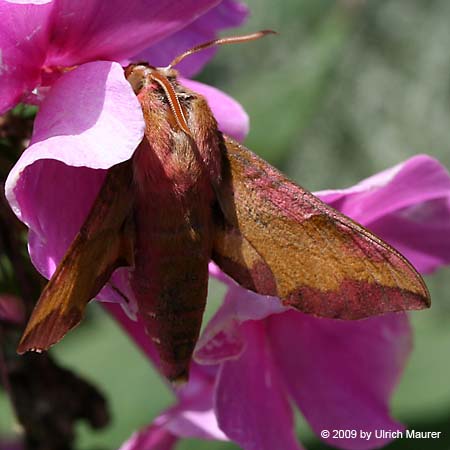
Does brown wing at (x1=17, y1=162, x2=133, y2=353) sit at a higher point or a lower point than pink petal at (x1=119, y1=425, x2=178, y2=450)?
higher

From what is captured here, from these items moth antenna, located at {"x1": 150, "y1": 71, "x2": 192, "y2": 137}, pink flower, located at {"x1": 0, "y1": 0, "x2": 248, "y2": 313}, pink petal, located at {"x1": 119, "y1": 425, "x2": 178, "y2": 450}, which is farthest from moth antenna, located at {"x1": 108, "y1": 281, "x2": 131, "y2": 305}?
pink petal, located at {"x1": 119, "y1": 425, "x2": 178, "y2": 450}

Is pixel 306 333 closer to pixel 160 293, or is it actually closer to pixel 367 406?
pixel 367 406

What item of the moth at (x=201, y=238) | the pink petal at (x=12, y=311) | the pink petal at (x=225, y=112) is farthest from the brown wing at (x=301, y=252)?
the pink petal at (x=12, y=311)

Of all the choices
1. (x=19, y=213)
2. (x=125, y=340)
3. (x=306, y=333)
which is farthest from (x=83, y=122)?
(x=125, y=340)

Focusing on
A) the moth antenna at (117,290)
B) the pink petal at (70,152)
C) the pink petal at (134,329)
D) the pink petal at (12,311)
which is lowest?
the pink petal at (134,329)

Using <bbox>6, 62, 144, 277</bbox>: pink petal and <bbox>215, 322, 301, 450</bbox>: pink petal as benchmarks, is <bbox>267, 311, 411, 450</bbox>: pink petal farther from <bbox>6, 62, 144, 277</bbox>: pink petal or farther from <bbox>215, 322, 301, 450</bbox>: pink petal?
<bbox>6, 62, 144, 277</bbox>: pink petal

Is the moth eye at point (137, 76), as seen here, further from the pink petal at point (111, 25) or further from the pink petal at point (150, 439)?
the pink petal at point (150, 439)
